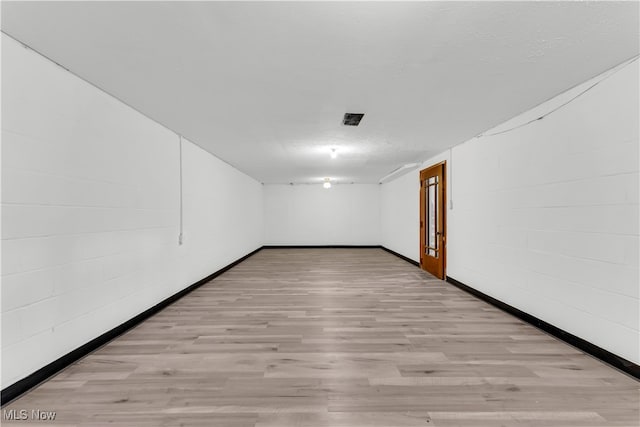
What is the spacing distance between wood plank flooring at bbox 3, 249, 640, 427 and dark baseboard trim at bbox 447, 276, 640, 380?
7cm

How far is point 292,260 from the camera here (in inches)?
303

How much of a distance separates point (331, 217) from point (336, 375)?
8.36 metres

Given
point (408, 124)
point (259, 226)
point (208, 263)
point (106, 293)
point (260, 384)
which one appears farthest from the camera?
point (259, 226)

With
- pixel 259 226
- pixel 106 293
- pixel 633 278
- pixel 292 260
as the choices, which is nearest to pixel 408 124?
pixel 633 278

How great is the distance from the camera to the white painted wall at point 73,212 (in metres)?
1.95

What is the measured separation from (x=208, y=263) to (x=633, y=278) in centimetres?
542

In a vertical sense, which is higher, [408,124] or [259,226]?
[408,124]

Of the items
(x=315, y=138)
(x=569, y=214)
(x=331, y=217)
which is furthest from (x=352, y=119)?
(x=331, y=217)

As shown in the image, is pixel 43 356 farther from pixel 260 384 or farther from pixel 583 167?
pixel 583 167

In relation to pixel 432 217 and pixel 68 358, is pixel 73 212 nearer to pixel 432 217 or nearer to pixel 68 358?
pixel 68 358

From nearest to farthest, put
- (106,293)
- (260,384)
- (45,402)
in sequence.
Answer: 1. (45,402)
2. (260,384)
3. (106,293)

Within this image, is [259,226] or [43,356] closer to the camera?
[43,356]

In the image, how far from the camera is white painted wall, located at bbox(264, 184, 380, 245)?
10453 millimetres

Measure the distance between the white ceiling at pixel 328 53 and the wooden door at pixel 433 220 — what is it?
7.06ft
